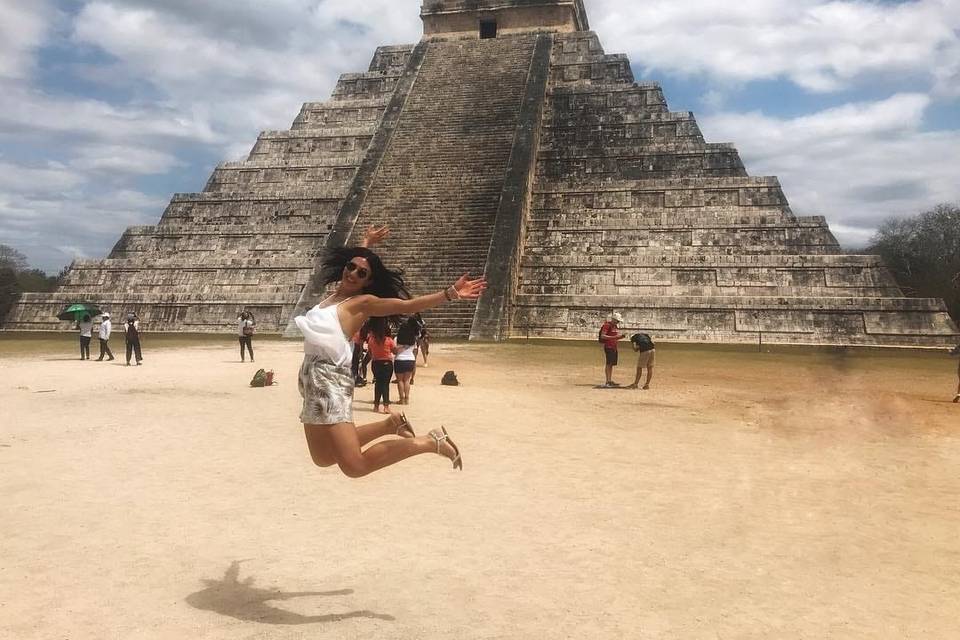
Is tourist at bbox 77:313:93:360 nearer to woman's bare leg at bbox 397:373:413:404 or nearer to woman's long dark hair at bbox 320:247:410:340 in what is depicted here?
woman's bare leg at bbox 397:373:413:404

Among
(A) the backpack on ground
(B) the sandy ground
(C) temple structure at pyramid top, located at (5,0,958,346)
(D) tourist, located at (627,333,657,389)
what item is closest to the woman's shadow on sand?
(B) the sandy ground

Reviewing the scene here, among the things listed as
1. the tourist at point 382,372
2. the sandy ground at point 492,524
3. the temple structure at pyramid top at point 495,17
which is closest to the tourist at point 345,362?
the sandy ground at point 492,524

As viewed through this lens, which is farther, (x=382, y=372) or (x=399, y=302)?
(x=382, y=372)

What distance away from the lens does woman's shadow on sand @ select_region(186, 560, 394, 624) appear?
3654 millimetres

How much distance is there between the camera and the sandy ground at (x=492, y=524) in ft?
12.3

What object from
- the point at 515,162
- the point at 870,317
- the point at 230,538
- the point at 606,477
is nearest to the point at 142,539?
the point at 230,538

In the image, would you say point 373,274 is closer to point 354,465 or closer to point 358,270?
point 358,270

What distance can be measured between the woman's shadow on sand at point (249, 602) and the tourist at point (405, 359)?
620cm

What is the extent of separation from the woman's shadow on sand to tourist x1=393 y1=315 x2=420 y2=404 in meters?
6.20

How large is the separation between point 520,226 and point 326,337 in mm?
18786

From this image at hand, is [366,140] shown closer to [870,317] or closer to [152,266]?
[152,266]

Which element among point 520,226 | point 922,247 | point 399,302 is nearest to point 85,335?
A: point 520,226

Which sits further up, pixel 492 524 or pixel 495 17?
pixel 495 17

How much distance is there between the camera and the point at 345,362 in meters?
4.24
